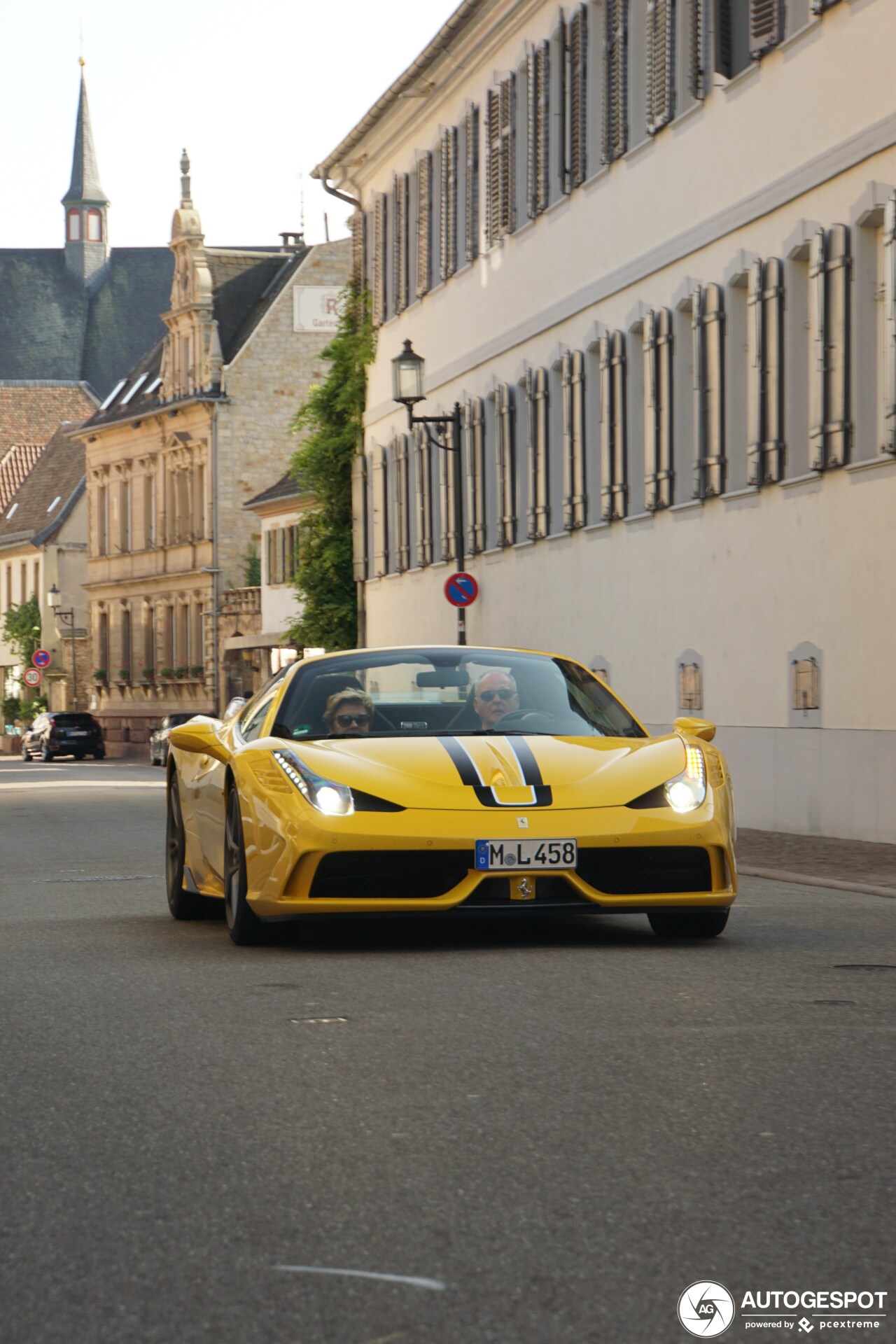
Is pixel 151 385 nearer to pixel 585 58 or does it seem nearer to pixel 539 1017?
pixel 585 58

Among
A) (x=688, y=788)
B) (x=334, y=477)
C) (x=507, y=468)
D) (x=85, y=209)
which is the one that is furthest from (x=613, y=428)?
(x=85, y=209)

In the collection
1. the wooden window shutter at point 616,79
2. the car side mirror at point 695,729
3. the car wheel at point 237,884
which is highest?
the wooden window shutter at point 616,79

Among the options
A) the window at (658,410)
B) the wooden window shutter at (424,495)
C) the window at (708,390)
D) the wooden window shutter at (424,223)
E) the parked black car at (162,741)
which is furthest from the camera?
the parked black car at (162,741)

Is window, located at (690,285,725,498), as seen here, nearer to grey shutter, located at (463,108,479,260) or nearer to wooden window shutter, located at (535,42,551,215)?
wooden window shutter, located at (535,42,551,215)

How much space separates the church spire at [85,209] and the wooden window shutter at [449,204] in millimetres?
103863

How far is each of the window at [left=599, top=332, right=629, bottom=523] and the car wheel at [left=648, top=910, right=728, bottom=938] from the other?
59.7 feet

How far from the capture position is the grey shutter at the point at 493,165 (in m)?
34.6

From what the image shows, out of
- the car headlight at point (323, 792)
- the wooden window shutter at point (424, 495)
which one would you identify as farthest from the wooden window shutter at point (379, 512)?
the car headlight at point (323, 792)

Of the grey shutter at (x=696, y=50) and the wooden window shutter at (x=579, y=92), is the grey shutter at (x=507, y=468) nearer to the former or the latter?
the wooden window shutter at (x=579, y=92)

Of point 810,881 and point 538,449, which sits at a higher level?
point 538,449

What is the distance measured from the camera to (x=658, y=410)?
27000mm

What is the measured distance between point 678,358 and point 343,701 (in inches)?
640

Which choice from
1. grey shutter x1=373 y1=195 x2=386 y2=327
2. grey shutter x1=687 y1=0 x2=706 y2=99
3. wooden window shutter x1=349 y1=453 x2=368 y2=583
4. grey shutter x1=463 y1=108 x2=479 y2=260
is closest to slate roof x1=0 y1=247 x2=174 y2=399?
wooden window shutter x1=349 y1=453 x2=368 y2=583
